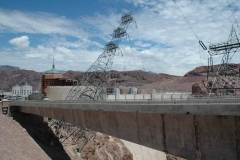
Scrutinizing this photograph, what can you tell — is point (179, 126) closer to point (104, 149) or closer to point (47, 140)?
point (47, 140)

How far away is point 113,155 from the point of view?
3900 cm

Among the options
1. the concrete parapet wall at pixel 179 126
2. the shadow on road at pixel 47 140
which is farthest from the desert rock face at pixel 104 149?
the concrete parapet wall at pixel 179 126

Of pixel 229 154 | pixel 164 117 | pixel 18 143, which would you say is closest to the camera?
pixel 229 154

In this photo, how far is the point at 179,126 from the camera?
50.7 feet

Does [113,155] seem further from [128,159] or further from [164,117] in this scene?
[164,117]

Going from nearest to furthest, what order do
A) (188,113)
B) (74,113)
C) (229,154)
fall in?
(229,154) < (188,113) < (74,113)

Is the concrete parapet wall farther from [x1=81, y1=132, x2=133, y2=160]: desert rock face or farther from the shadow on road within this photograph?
[x1=81, y1=132, x2=133, y2=160]: desert rock face

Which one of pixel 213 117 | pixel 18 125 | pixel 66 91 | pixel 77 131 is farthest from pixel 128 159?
pixel 213 117

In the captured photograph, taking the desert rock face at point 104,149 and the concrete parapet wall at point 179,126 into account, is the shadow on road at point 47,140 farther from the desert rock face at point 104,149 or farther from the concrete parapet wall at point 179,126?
the concrete parapet wall at point 179,126

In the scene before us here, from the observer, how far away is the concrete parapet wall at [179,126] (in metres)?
13.3

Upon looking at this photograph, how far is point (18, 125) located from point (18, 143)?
641 cm

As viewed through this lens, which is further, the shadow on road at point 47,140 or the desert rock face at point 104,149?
the desert rock face at point 104,149

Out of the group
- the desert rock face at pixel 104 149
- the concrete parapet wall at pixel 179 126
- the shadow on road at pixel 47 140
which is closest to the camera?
the concrete parapet wall at pixel 179 126

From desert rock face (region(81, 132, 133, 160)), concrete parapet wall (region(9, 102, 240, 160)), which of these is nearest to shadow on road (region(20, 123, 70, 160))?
desert rock face (region(81, 132, 133, 160))
